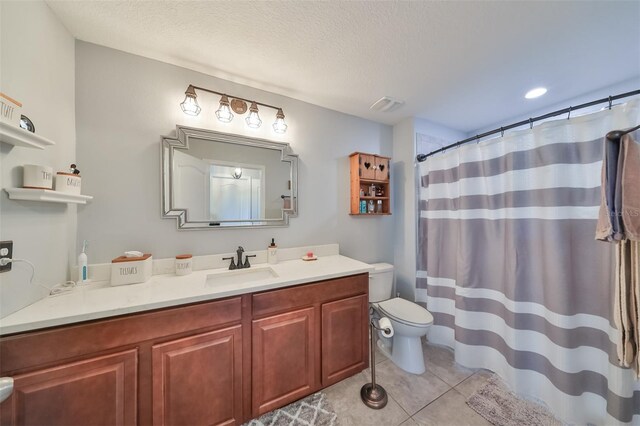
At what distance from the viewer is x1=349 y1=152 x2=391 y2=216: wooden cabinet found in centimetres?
203

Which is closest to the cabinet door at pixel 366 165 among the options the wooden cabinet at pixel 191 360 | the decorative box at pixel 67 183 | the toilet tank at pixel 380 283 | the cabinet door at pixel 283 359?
the toilet tank at pixel 380 283

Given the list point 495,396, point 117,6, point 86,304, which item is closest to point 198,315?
point 86,304

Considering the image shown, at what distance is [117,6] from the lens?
1044 millimetres

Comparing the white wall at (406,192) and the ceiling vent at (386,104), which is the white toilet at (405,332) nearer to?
the white wall at (406,192)

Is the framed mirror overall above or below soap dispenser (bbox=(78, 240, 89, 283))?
above

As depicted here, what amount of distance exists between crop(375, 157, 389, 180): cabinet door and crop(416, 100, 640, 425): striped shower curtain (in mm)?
528

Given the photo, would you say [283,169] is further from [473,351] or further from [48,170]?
[473,351]

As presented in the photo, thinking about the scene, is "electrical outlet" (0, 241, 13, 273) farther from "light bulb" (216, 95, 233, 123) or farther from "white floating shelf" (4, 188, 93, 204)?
"light bulb" (216, 95, 233, 123)

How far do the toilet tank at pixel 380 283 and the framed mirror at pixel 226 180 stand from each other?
995 millimetres

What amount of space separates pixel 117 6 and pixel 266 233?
1549mm

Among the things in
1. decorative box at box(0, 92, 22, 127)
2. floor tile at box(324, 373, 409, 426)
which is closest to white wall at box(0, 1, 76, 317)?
decorative box at box(0, 92, 22, 127)

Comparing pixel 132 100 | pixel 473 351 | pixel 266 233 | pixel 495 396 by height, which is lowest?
pixel 495 396

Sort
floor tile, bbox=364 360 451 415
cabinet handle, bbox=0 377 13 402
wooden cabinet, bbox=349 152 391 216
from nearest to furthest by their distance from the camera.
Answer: cabinet handle, bbox=0 377 13 402, floor tile, bbox=364 360 451 415, wooden cabinet, bbox=349 152 391 216

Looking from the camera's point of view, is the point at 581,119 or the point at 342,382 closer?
the point at 581,119
